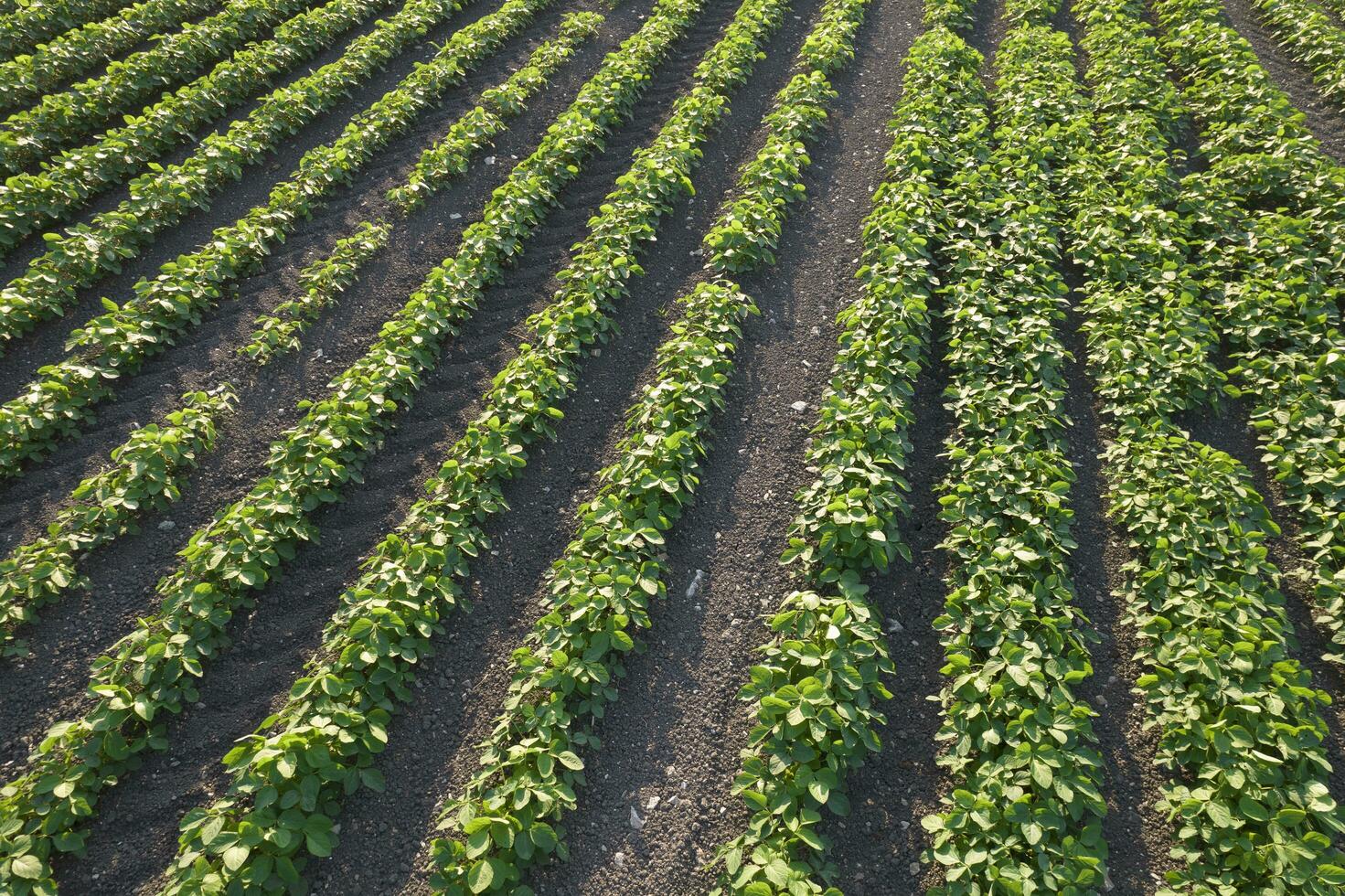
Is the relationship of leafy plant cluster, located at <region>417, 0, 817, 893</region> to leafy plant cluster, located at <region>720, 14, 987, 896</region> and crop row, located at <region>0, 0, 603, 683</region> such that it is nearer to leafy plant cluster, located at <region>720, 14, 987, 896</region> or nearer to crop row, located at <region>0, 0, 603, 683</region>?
leafy plant cluster, located at <region>720, 14, 987, 896</region>

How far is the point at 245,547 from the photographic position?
4.73 meters

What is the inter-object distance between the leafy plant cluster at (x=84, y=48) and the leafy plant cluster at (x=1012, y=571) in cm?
1188

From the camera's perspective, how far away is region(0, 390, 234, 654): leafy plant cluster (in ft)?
15.1

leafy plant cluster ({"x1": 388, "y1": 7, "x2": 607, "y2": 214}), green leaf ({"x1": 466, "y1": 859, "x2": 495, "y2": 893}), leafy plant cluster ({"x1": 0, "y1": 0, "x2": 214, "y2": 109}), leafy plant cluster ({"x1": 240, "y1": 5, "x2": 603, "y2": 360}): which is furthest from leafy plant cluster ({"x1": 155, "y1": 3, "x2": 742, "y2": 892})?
leafy plant cluster ({"x1": 0, "y1": 0, "x2": 214, "y2": 109})

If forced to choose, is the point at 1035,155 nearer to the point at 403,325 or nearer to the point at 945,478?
the point at 945,478

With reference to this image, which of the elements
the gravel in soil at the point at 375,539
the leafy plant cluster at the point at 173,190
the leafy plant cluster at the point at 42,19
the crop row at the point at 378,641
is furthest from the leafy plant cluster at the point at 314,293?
the leafy plant cluster at the point at 42,19

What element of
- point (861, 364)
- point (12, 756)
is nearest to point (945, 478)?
point (861, 364)

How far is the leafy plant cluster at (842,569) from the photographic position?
3682 millimetres

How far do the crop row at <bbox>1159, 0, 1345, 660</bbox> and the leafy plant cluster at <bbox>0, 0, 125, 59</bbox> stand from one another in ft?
51.1

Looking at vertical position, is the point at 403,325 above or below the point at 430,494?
above

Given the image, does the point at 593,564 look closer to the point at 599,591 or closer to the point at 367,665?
the point at 599,591

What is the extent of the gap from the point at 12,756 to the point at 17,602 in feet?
3.50

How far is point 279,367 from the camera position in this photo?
21.2 feet

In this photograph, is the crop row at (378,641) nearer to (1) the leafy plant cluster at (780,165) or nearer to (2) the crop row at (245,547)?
(2) the crop row at (245,547)
